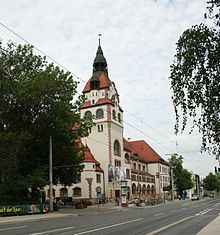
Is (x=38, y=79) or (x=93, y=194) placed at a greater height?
(x=38, y=79)

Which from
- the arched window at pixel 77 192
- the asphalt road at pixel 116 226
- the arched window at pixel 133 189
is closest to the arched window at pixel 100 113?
the arched window at pixel 77 192

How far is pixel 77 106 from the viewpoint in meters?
49.9

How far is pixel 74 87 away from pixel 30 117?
19.8 ft

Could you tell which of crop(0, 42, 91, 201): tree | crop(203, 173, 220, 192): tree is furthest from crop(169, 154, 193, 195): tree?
crop(0, 42, 91, 201): tree

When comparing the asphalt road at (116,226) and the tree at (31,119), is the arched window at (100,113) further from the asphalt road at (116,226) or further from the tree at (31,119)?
the asphalt road at (116,226)

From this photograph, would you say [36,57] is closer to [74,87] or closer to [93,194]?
[74,87]

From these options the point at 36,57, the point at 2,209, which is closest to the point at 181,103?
the point at 2,209

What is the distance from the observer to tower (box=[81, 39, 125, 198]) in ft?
281

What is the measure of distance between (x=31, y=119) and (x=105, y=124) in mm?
42499

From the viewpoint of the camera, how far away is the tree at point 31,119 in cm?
4216

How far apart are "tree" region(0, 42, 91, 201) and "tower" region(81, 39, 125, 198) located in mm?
34961

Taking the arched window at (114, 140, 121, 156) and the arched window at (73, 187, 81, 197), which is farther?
the arched window at (114, 140, 121, 156)

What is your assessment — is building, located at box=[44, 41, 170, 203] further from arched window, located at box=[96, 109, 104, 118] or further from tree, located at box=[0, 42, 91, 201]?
tree, located at box=[0, 42, 91, 201]

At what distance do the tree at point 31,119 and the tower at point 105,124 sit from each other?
34961 millimetres
